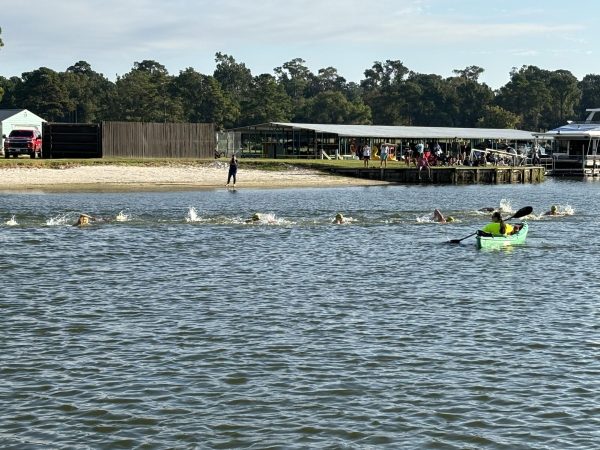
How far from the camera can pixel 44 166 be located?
63.8 metres

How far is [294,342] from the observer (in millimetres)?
17781

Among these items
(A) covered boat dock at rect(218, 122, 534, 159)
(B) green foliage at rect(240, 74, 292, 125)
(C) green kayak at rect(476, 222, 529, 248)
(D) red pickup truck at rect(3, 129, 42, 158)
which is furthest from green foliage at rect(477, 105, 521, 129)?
(C) green kayak at rect(476, 222, 529, 248)

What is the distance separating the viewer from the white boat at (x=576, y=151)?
89938 mm

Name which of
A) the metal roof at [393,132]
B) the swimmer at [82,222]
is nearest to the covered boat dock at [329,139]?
the metal roof at [393,132]

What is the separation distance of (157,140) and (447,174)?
74.7 ft

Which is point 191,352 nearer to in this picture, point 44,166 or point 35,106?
point 44,166

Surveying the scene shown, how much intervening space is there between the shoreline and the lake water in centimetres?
2274

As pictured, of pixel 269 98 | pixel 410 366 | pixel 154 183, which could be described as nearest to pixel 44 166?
pixel 154 183

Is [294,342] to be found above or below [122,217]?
below

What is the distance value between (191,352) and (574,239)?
2314 centimetres

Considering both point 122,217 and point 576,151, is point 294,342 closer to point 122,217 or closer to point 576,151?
point 122,217

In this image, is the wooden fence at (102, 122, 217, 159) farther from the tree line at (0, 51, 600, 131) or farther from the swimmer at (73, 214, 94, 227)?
the tree line at (0, 51, 600, 131)

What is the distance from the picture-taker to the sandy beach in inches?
2322

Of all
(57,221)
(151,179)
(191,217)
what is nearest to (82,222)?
(57,221)
